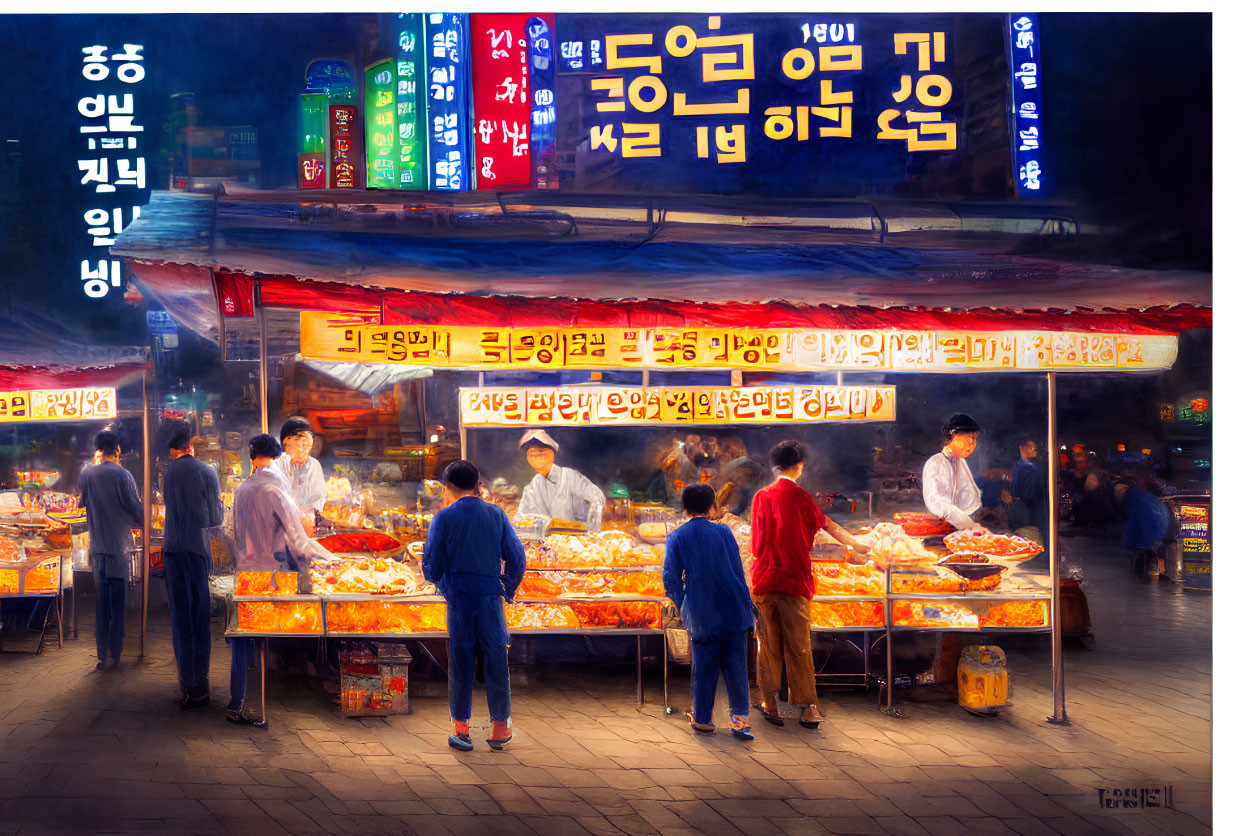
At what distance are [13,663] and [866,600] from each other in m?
6.96

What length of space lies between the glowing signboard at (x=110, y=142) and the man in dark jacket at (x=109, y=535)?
1.58m

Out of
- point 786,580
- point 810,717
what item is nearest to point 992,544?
point 786,580

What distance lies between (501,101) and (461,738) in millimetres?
4942

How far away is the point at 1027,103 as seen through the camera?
22.5 feet

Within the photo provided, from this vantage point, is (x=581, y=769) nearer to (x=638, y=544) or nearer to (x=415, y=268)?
(x=638, y=544)

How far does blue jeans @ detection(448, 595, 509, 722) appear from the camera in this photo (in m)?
5.61

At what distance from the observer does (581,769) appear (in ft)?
18.4

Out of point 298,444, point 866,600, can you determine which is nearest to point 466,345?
point 298,444

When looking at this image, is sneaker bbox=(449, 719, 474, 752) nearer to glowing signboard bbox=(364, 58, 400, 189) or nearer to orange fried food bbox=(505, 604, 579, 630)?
orange fried food bbox=(505, 604, 579, 630)

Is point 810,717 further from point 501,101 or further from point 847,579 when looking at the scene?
point 501,101

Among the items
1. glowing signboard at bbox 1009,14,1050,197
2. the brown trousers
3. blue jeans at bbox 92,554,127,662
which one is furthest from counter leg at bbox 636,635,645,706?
glowing signboard at bbox 1009,14,1050,197

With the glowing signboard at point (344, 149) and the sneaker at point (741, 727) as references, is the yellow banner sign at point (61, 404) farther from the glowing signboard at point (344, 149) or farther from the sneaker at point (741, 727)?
the sneaker at point (741, 727)

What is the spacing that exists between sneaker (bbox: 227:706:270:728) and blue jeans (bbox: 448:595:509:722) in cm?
147

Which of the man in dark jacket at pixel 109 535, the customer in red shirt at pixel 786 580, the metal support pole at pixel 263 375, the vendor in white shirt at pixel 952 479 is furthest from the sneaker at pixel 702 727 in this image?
the man in dark jacket at pixel 109 535
